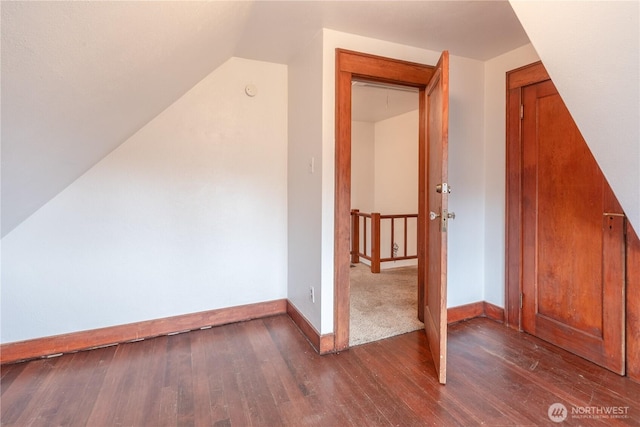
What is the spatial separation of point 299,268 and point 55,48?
2037 millimetres

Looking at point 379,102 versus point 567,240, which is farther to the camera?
point 379,102

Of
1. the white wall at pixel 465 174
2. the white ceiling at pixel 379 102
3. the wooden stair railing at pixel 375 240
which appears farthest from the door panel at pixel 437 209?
the wooden stair railing at pixel 375 240

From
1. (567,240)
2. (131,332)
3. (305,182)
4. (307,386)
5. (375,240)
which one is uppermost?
(305,182)

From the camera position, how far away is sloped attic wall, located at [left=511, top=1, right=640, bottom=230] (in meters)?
0.97

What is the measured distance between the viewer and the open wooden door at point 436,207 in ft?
6.07

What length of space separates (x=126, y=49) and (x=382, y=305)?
2847 mm

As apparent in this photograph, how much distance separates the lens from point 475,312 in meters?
2.86

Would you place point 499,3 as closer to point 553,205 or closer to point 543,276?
point 553,205

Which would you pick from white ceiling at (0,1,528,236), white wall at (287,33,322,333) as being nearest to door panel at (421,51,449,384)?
white ceiling at (0,1,528,236)

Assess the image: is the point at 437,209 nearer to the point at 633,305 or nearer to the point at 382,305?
the point at 633,305

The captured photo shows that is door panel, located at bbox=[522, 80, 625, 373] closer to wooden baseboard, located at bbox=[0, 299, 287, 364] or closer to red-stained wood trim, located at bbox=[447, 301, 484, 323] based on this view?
red-stained wood trim, located at bbox=[447, 301, 484, 323]

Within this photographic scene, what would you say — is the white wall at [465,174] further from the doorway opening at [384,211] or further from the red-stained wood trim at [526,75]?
the doorway opening at [384,211]

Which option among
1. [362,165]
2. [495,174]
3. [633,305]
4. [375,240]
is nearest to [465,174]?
[495,174]

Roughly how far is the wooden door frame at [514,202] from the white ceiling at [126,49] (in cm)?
35
